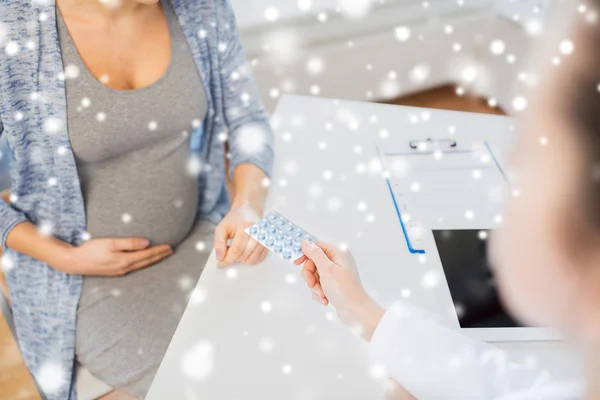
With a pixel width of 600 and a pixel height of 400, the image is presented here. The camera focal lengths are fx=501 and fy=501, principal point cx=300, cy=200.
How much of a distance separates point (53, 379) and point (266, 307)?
475 mm

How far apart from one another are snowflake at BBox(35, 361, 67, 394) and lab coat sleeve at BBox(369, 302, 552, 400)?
604 millimetres

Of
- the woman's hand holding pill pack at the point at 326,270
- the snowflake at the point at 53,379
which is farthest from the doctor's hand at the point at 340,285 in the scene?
the snowflake at the point at 53,379

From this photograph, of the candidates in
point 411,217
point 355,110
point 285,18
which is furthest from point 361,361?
point 285,18

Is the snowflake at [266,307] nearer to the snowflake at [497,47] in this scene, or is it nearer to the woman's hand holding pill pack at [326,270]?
the woman's hand holding pill pack at [326,270]

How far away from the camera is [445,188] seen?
99 centimetres

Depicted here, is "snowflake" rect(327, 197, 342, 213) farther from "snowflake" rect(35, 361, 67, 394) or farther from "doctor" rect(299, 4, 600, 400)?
"snowflake" rect(35, 361, 67, 394)

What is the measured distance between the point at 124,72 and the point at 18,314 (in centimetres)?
53

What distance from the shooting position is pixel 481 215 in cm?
93

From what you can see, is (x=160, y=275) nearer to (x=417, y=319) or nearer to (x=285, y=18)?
(x=417, y=319)

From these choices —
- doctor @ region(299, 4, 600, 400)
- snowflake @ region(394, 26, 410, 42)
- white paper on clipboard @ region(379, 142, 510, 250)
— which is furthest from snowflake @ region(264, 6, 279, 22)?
doctor @ region(299, 4, 600, 400)

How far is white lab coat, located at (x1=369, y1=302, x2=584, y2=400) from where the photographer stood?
64 cm

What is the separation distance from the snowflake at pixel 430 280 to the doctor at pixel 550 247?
0.47ft

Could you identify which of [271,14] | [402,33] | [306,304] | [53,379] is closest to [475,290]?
[306,304]

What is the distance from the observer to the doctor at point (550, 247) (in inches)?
16.1
